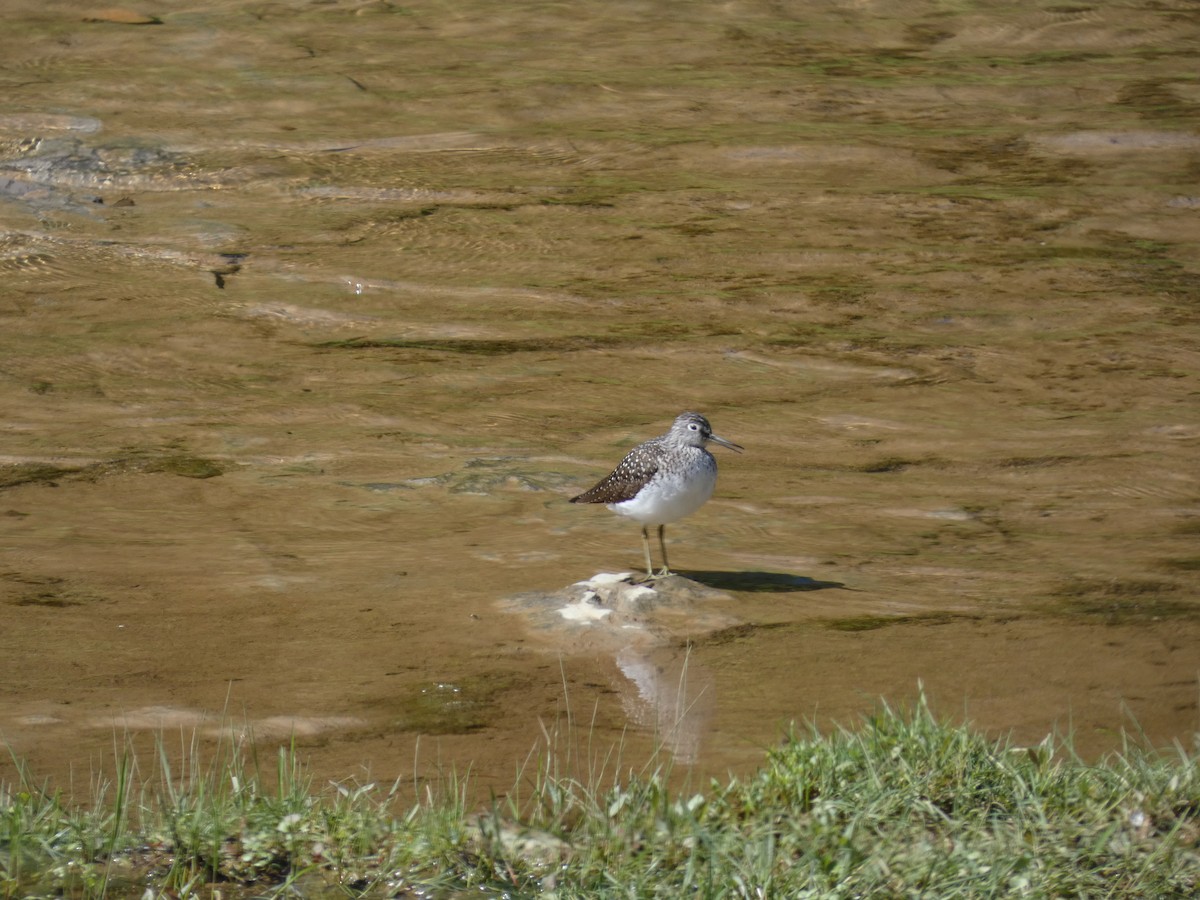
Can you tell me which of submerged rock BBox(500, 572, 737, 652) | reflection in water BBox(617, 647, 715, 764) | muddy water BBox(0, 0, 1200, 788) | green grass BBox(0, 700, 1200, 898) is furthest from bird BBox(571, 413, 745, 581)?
green grass BBox(0, 700, 1200, 898)

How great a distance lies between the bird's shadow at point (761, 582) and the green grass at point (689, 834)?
212 centimetres

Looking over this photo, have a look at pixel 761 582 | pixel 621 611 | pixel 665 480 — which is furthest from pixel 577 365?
pixel 621 611

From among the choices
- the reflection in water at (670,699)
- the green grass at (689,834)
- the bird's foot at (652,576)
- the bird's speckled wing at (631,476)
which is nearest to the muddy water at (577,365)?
the reflection in water at (670,699)

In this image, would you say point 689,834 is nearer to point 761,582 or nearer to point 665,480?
point 665,480

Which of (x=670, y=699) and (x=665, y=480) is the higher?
(x=665, y=480)

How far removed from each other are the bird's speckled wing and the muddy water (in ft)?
1.23

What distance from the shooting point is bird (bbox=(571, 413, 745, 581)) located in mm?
6426

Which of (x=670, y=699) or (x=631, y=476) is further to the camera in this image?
(x=631, y=476)

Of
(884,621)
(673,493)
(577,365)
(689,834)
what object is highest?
(673,493)

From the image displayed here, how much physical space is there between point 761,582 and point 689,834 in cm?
268

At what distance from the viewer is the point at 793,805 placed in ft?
13.9

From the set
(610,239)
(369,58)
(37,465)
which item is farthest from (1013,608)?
(369,58)

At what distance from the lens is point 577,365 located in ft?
33.4

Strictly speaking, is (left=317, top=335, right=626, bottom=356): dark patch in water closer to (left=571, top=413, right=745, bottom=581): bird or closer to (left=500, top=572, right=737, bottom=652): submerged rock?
(left=571, top=413, right=745, bottom=581): bird
